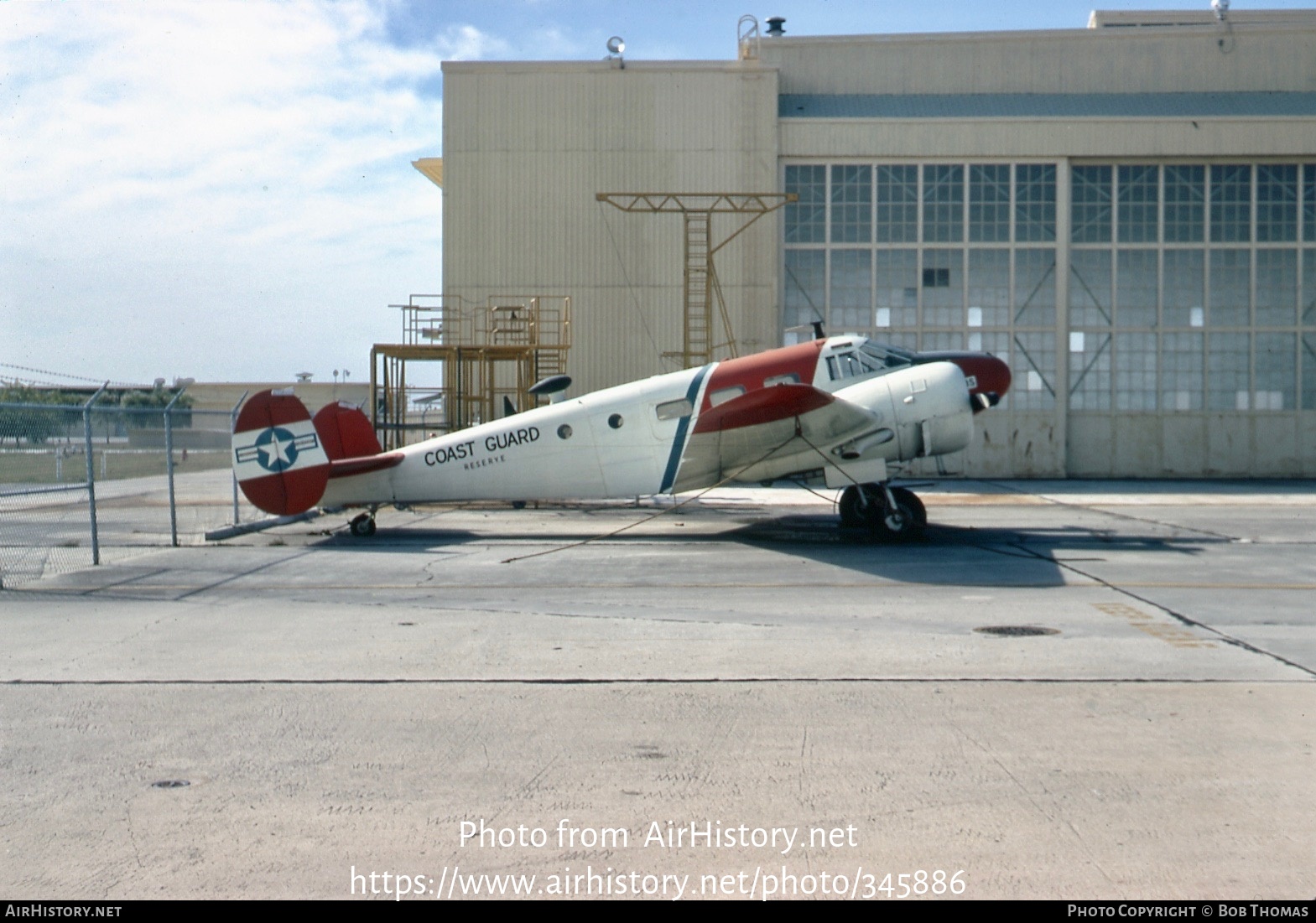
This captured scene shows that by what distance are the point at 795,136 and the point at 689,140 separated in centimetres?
331

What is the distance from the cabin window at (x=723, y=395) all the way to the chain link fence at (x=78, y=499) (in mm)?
8195

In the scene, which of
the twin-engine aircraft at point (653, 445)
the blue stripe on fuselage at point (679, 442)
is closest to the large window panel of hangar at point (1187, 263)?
the twin-engine aircraft at point (653, 445)

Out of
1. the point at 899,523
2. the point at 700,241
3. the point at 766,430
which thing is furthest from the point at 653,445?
the point at 700,241

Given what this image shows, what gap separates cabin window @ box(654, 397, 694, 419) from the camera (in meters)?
18.5

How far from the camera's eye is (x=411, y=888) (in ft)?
15.5

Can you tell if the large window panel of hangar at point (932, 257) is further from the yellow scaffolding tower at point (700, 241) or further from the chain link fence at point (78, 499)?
the chain link fence at point (78, 499)

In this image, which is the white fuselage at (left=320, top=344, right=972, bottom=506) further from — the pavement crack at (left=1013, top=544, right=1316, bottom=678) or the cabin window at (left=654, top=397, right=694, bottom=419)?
the pavement crack at (left=1013, top=544, right=1316, bottom=678)

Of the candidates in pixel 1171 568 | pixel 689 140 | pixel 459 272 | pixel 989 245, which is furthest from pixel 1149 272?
pixel 1171 568

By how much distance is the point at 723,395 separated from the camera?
1841 cm

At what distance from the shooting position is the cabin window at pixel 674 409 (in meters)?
18.5

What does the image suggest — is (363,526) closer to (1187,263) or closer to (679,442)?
(679,442)

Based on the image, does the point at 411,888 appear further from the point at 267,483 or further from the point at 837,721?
the point at 267,483

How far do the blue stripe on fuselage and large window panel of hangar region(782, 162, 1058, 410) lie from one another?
17.2 m

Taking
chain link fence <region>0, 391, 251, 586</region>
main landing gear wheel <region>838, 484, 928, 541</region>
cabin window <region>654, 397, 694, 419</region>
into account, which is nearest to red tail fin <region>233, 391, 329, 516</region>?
chain link fence <region>0, 391, 251, 586</region>
